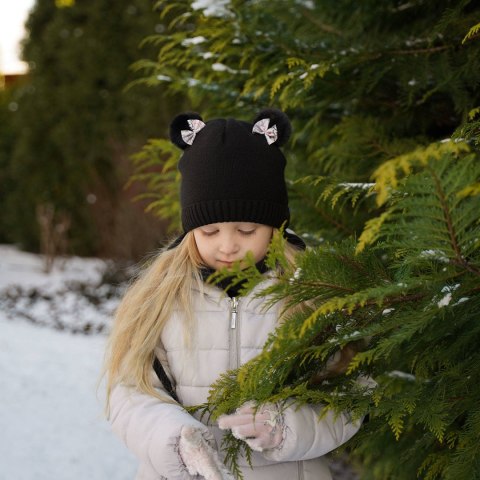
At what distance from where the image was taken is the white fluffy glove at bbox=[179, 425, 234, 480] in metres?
1.62

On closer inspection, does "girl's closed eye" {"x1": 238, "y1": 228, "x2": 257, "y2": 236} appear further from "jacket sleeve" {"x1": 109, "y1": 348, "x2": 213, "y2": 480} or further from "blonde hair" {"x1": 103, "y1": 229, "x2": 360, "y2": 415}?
"jacket sleeve" {"x1": 109, "y1": 348, "x2": 213, "y2": 480}

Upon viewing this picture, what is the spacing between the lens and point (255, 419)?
1.67 meters

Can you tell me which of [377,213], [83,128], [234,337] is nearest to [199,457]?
[234,337]

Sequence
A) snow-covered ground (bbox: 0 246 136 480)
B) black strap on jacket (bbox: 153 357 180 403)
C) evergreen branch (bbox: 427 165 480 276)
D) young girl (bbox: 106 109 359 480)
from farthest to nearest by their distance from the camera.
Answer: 1. snow-covered ground (bbox: 0 246 136 480)
2. black strap on jacket (bbox: 153 357 180 403)
3. young girl (bbox: 106 109 359 480)
4. evergreen branch (bbox: 427 165 480 276)

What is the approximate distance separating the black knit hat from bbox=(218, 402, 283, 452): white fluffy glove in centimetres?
56

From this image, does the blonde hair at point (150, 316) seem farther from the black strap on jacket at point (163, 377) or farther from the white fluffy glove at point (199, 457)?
the white fluffy glove at point (199, 457)

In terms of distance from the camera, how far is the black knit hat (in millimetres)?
1897

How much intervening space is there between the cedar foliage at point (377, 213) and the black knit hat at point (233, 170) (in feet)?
0.45

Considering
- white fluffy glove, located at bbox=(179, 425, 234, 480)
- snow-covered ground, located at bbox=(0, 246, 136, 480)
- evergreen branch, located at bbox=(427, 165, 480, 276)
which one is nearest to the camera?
evergreen branch, located at bbox=(427, 165, 480, 276)

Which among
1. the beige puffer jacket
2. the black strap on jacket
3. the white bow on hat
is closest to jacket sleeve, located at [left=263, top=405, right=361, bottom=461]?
the beige puffer jacket

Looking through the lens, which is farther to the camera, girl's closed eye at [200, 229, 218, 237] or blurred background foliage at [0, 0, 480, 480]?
girl's closed eye at [200, 229, 218, 237]

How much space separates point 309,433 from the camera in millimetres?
1714

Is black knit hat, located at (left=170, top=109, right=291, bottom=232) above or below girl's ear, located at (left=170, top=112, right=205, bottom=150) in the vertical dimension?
below

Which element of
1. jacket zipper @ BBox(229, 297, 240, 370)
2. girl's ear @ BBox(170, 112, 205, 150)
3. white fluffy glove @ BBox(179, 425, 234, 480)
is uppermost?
girl's ear @ BBox(170, 112, 205, 150)
